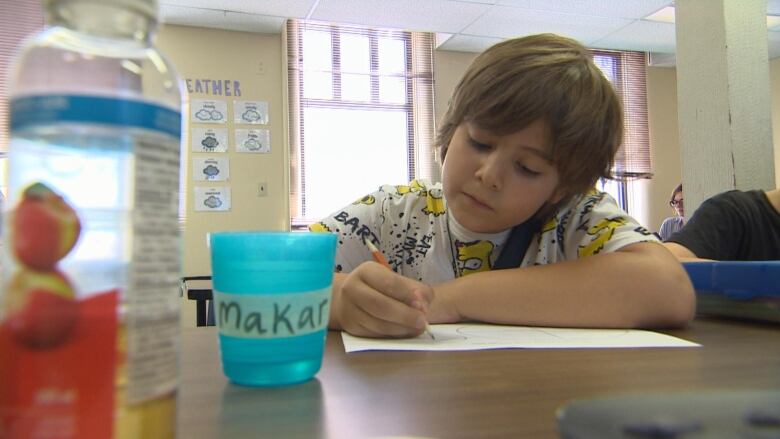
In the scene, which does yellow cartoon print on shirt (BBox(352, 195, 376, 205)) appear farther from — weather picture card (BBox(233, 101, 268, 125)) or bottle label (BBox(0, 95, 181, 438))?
weather picture card (BBox(233, 101, 268, 125))

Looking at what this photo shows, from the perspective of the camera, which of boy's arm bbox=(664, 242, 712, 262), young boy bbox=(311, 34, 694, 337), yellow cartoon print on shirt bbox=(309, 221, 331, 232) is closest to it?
young boy bbox=(311, 34, 694, 337)

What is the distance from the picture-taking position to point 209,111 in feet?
11.2

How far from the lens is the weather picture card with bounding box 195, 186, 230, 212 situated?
3.40 m

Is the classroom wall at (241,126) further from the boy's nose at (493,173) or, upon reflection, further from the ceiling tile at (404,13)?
the boy's nose at (493,173)

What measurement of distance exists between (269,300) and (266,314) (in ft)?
0.04

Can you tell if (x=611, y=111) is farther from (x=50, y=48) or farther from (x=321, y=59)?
(x=321, y=59)

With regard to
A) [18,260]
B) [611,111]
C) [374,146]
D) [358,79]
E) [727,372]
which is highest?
[358,79]

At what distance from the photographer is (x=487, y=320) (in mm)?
699

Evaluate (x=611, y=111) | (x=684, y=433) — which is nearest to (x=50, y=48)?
(x=684, y=433)

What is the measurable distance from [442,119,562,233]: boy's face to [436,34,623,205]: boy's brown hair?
2 cm

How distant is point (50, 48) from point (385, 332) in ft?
1.41

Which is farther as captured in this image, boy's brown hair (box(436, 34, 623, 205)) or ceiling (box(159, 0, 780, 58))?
ceiling (box(159, 0, 780, 58))

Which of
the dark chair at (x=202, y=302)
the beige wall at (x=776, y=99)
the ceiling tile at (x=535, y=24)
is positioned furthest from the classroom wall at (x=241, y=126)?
the beige wall at (x=776, y=99)

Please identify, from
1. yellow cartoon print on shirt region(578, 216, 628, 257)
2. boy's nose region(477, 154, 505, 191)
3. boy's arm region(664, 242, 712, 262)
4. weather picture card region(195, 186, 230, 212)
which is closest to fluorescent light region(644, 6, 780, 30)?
boy's arm region(664, 242, 712, 262)
